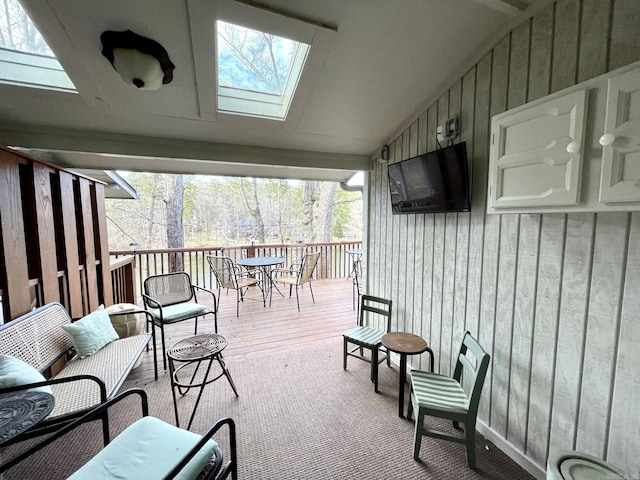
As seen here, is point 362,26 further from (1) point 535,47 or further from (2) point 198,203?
(2) point 198,203

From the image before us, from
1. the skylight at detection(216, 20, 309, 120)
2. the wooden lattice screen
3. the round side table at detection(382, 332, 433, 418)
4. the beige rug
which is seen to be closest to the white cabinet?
the round side table at detection(382, 332, 433, 418)

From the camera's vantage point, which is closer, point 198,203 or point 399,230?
point 399,230

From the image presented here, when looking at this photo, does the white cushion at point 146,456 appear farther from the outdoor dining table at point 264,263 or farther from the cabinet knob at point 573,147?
the outdoor dining table at point 264,263

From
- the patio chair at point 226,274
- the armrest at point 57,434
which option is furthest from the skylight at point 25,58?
the patio chair at point 226,274

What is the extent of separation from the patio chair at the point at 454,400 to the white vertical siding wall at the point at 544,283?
0.21 meters

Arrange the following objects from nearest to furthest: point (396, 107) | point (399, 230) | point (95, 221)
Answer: point (396, 107), point (399, 230), point (95, 221)

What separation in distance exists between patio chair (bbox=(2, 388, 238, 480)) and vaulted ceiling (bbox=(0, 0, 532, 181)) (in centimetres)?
204

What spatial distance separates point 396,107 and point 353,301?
10.9 feet

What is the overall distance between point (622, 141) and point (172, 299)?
3.92 m

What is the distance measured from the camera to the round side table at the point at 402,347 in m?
2.00

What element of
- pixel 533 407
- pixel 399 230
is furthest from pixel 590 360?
pixel 399 230

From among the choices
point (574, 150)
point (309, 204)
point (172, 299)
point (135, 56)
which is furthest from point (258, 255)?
point (574, 150)

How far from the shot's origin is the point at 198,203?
30.5 ft

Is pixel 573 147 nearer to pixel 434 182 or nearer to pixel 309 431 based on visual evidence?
pixel 434 182
